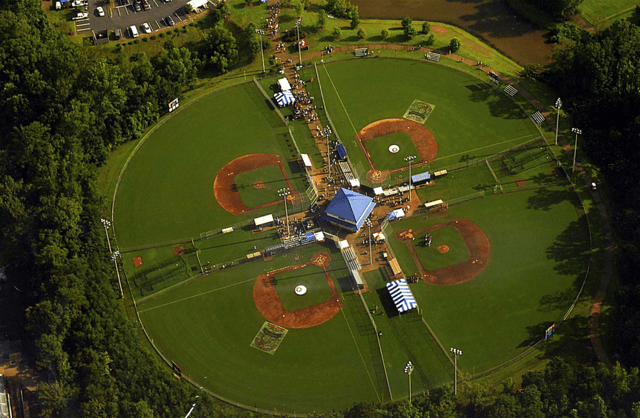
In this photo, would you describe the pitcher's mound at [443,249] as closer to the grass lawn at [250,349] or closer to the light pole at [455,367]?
the grass lawn at [250,349]

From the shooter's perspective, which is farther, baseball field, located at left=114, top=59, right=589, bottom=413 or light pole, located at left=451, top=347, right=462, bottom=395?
baseball field, located at left=114, top=59, right=589, bottom=413

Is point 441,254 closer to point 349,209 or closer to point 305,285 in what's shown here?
point 349,209

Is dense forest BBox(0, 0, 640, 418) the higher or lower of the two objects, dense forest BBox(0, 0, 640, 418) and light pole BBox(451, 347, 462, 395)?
the higher

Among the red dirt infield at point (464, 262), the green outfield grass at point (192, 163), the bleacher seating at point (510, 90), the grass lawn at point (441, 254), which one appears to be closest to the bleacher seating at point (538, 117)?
the bleacher seating at point (510, 90)

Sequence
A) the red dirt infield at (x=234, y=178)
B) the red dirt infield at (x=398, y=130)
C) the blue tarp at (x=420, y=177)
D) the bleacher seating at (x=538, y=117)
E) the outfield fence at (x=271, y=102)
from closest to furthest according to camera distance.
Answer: the blue tarp at (x=420, y=177) < the red dirt infield at (x=234, y=178) < the red dirt infield at (x=398, y=130) < the bleacher seating at (x=538, y=117) < the outfield fence at (x=271, y=102)

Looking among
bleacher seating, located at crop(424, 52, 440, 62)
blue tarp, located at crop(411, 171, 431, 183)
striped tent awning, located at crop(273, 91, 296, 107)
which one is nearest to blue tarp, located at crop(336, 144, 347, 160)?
blue tarp, located at crop(411, 171, 431, 183)

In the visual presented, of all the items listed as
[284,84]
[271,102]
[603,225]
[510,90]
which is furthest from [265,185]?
[603,225]

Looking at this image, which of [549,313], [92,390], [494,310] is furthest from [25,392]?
[549,313]

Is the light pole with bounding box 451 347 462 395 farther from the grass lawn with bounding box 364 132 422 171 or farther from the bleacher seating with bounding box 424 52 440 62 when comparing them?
the bleacher seating with bounding box 424 52 440 62
